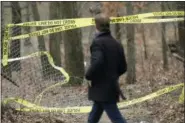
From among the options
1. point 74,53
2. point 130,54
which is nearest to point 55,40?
point 130,54

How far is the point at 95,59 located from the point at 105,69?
0.23m

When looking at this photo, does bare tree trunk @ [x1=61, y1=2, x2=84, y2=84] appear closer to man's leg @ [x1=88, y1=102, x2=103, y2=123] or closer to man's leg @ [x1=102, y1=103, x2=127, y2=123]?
man's leg @ [x1=88, y1=102, x2=103, y2=123]

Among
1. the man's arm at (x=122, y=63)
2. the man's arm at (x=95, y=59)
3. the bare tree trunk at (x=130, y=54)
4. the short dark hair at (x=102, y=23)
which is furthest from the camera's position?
the bare tree trunk at (x=130, y=54)

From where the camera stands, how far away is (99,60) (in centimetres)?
705

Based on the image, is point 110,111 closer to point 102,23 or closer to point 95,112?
point 95,112

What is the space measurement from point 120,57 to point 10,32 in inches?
125

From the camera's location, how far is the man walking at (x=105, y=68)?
7.14 metres

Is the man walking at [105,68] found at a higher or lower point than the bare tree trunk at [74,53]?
higher

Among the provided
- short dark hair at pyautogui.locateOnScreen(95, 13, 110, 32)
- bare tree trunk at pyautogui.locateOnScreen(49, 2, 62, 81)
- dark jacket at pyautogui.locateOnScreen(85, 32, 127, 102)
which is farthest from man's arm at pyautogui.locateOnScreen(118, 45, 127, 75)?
bare tree trunk at pyautogui.locateOnScreen(49, 2, 62, 81)

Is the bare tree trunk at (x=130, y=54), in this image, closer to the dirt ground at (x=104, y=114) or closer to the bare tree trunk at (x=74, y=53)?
the bare tree trunk at (x=74, y=53)

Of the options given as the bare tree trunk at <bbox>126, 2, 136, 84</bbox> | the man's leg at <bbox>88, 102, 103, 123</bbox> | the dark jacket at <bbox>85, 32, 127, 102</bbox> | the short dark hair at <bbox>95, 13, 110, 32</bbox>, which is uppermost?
the short dark hair at <bbox>95, 13, 110, 32</bbox>

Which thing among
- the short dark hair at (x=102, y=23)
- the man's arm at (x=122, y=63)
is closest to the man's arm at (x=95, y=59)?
the short dark hair at (x=102, y=23)

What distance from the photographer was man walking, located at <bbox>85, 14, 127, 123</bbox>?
7.14m

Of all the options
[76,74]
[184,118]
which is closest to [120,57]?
[184,118]
